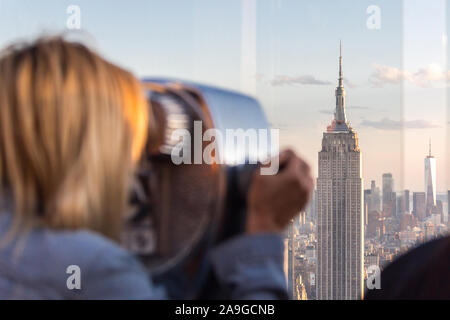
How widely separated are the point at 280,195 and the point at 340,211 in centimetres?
694

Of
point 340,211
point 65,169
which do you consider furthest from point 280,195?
point 340,211

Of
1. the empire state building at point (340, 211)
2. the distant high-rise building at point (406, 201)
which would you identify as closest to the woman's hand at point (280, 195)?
the empire state building at point (340, 211)

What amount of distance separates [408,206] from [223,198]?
0.85 m

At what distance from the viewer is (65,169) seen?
60 centimetres

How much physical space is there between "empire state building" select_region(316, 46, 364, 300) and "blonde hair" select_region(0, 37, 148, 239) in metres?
0.33

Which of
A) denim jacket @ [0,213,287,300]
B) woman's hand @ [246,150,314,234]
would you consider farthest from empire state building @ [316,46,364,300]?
denim jacket @ [0,213,287,300]

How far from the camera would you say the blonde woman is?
0.58m

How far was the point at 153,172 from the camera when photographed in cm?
80

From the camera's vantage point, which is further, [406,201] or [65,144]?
[406,201]

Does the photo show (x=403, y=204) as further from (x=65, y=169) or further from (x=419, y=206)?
(x=65, y=169)

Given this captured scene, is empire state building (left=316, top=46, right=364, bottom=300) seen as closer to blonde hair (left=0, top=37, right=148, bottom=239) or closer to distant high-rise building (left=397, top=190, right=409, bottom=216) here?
distant high-rise building (left=397, top=190, right=409, bottom=216)

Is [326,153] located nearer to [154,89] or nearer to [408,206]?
[408,206]

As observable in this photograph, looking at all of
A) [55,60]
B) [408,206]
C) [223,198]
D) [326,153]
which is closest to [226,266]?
[223,198]

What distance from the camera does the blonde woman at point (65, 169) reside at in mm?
582
